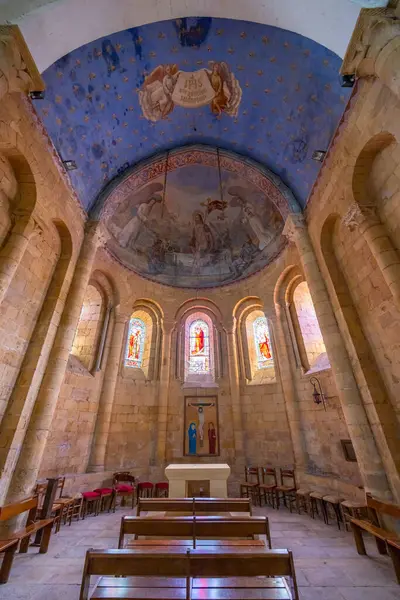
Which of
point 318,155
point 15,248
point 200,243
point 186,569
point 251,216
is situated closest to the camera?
point 186,569

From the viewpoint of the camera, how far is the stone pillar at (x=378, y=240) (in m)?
4.89

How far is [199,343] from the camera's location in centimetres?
1227

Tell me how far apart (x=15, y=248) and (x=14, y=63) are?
10.1 ft

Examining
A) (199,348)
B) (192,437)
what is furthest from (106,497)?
(199,348)

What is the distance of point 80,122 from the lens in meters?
7.57

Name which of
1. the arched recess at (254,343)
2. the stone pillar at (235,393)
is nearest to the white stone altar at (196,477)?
the stone pillar at (235,393)

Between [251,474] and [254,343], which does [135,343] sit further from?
[251,474]

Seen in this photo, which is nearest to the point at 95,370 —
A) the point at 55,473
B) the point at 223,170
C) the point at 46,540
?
the point at 55,473

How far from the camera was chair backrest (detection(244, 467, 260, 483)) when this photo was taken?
8.71 m

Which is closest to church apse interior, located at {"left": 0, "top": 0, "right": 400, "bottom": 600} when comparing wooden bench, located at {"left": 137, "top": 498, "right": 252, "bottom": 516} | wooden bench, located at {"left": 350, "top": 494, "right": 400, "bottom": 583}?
wooden bench, located at {"left": 350, "top": 494, "right": 400, "bottom": 583}

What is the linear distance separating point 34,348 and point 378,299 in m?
7.80

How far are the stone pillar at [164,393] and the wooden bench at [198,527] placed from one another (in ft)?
22.6

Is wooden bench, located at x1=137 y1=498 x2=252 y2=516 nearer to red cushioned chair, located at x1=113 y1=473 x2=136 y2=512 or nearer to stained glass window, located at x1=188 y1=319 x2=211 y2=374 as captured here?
red cushioned chair, located at x1=113 y1=473 x2=136 y2=512

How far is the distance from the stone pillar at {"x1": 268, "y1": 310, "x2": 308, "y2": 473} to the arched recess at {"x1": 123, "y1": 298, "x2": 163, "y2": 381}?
16.3 ft
